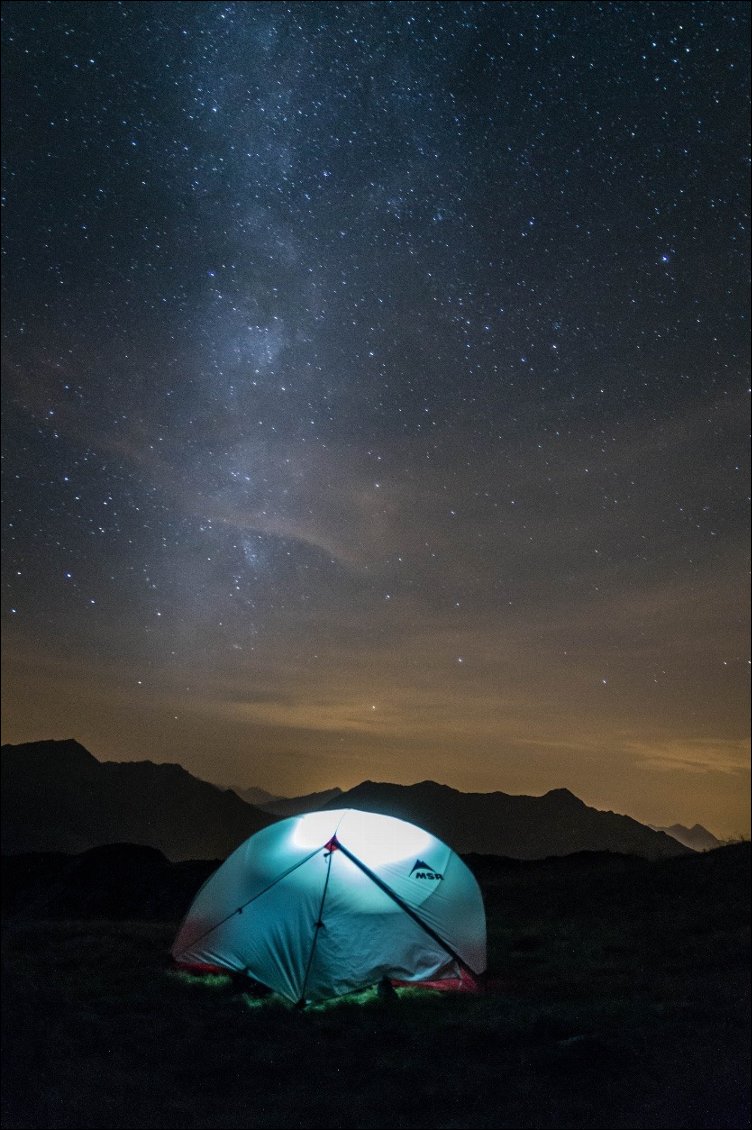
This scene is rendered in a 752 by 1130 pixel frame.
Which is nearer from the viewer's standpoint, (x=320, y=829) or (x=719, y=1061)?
(x=719, y=1061)

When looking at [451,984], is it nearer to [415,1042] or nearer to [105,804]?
[415,1042]

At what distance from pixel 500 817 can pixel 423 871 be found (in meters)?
80.2

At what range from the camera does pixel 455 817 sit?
91000 millimetres

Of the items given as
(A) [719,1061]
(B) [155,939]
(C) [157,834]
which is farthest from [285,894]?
(C) [157,834]

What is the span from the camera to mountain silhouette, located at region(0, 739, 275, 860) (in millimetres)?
132000

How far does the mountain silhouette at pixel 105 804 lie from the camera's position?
13200 cm

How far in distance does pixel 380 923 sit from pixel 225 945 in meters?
2.03

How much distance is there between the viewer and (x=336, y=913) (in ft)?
33.1

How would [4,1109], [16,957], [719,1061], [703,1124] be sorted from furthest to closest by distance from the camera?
1. [16,957]
2. [719,1061]
3. [4,1109]
4. [703,1124]

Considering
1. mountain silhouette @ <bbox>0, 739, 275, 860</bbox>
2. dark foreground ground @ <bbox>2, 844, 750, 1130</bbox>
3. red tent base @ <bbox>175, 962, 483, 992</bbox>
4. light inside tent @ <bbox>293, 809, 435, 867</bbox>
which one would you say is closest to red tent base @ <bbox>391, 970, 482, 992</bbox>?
red tent base @ <bbox>175, 962, 483, 992</bbox>

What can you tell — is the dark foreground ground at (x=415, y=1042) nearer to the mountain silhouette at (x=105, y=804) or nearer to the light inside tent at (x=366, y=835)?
the light inside tent at (x=366, y=835)

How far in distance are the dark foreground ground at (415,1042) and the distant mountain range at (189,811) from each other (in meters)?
54.7

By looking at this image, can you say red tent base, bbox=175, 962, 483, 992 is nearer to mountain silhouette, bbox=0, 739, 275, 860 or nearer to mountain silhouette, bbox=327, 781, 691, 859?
mountain silhouette, bbox=327, 781, 691, 859

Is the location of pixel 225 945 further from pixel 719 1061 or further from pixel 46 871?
pixel 46 871
